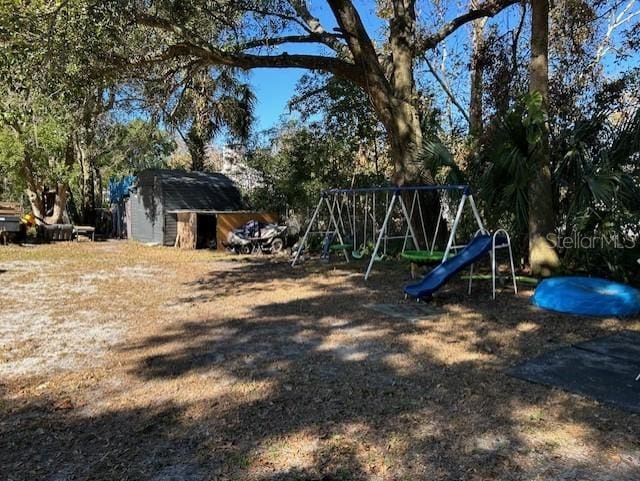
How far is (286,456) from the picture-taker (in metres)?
2.69

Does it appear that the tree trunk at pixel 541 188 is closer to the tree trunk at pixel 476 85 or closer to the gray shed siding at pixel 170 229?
the tree trunk at pixel 476 85

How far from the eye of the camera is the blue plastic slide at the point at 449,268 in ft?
20.4

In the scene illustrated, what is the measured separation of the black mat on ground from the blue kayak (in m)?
0.86

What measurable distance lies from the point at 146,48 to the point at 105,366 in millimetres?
6404

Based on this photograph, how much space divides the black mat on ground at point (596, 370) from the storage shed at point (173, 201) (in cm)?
1183

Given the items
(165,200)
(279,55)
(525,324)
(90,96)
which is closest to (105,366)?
(525,324)

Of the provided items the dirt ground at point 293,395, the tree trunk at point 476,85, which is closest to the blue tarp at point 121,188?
the tree trunk at point 476,85

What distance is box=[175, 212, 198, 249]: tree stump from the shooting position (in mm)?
14578

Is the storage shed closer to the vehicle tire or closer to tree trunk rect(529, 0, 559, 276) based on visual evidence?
the vehicle tire

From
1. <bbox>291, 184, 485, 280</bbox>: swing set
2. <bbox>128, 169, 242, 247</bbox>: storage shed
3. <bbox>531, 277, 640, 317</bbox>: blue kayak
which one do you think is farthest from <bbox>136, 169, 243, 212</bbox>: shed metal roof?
<bbox>531, 277, 640, 317</bbox>: blue kayak

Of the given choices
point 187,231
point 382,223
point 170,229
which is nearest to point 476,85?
point 382,223

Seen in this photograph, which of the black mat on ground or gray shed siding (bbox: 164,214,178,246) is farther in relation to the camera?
gray shed siding (bbox: 164,214,178,246)

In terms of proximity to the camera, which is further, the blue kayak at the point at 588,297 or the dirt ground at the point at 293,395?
the blue kayak at the point at 588,297

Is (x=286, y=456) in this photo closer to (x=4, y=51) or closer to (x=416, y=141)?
(x=4, y=51)
